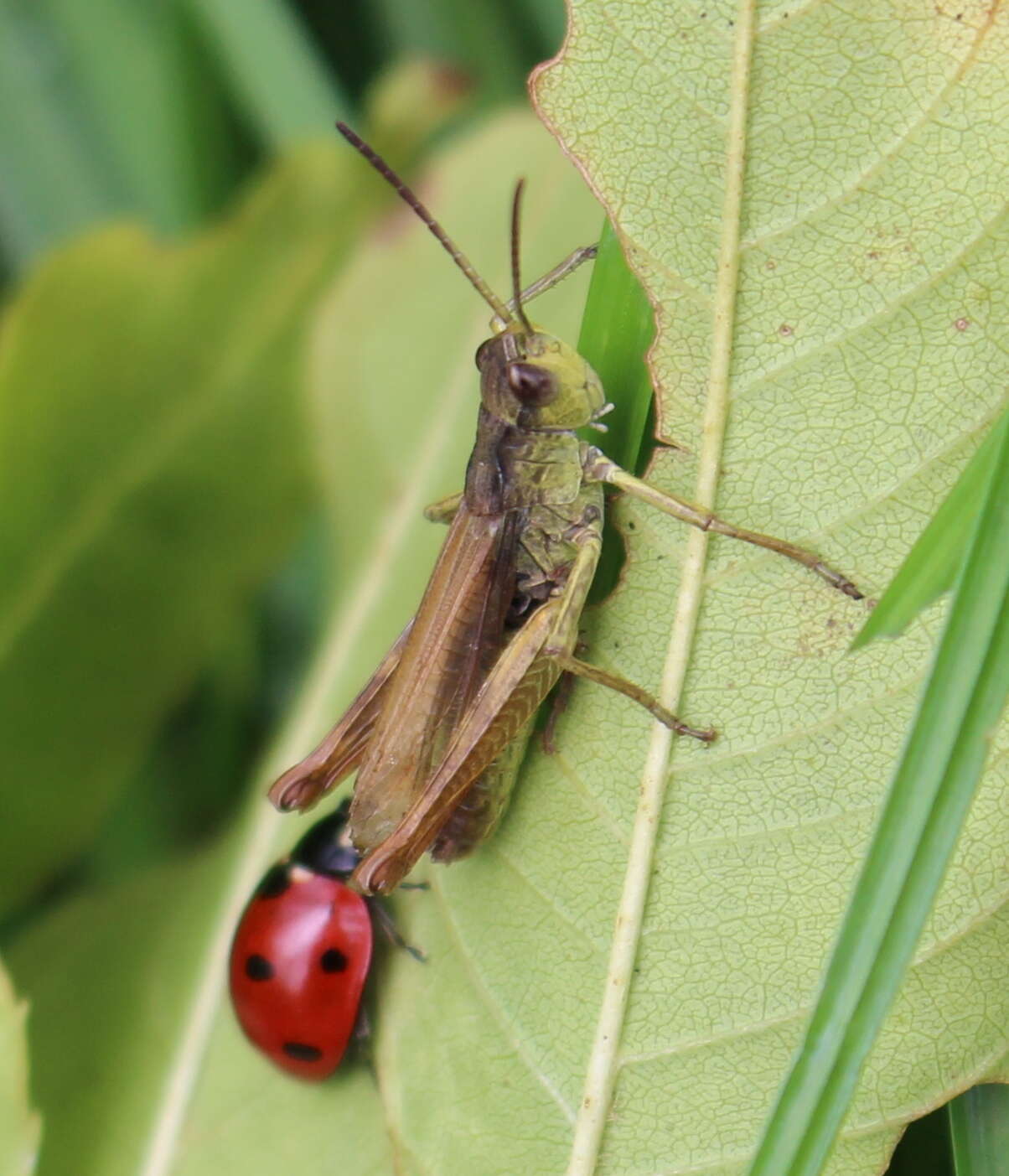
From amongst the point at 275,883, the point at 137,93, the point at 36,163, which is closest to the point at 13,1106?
the point at 275,883

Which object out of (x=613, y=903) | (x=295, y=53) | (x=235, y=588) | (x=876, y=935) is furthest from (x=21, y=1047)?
(x=295, y=53)

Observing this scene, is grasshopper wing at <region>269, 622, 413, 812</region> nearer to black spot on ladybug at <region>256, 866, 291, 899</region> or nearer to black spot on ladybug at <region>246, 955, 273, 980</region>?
black spot on ladybug at <region>256, 866, 291, 899</region>

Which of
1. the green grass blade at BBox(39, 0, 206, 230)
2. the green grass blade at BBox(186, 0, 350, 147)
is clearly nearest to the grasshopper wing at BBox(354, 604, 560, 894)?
the green grass blade at BBox(186, 0, 350, 147)

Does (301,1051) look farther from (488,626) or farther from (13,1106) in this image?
(488,626)

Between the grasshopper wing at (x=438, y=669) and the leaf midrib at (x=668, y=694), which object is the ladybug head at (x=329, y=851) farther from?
the leaf midrib at (x=668, y=694)

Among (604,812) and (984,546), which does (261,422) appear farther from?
(984,546)

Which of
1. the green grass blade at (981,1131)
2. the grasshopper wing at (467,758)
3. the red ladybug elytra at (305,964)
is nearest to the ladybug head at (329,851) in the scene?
the red ladybug elytra at (305,964)
